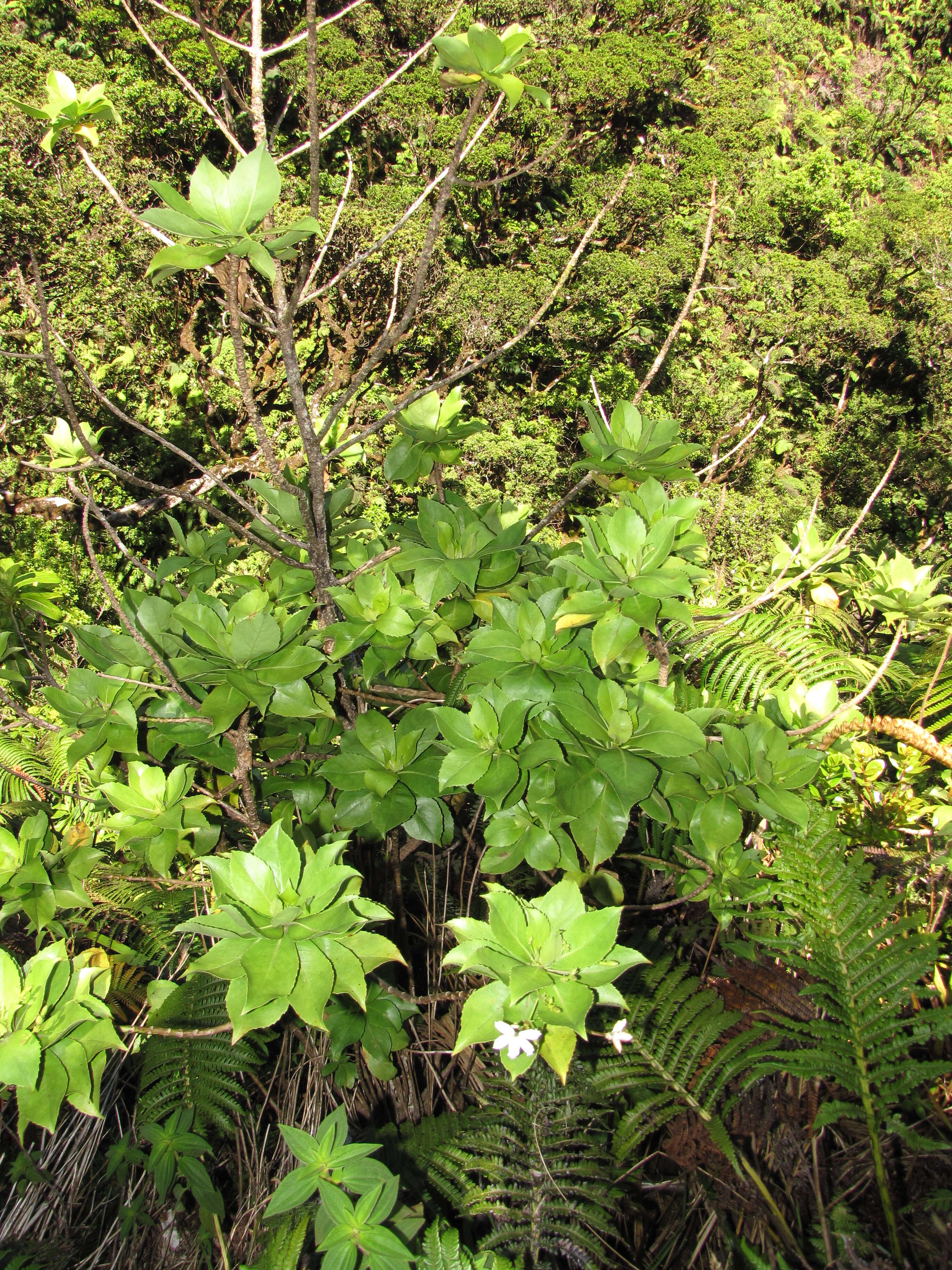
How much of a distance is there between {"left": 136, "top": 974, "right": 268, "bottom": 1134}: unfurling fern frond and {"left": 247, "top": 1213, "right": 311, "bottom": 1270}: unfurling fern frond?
0.83ft

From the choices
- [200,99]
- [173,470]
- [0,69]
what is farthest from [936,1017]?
[0,69]

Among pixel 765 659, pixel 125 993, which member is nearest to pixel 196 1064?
pixel 125 993

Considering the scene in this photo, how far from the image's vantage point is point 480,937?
773 millimetres

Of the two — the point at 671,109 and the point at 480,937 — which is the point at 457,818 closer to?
the point at 480,937

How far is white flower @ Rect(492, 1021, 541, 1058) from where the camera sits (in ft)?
2.39

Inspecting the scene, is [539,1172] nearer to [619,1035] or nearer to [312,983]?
[619,1035]

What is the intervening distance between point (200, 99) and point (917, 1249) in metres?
1.61

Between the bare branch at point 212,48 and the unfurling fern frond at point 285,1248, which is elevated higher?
the bare branch at point 212,48

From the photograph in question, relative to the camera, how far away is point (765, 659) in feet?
7.08

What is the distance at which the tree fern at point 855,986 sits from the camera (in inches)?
37.2

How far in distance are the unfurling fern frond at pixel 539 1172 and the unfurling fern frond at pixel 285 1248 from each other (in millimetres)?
207

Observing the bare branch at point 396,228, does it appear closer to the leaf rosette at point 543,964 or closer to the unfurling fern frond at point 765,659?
the leaf rosette at point 543,964

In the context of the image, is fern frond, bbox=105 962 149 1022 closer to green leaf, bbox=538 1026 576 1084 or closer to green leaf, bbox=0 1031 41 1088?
green leaf, bbox=0 1031 41 1088

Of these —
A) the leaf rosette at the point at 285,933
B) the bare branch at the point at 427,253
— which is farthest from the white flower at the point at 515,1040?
the bare branch at the point at 427,253
